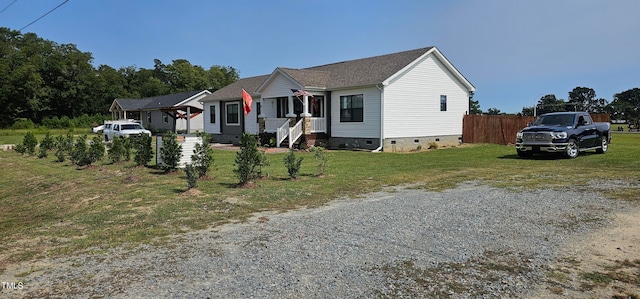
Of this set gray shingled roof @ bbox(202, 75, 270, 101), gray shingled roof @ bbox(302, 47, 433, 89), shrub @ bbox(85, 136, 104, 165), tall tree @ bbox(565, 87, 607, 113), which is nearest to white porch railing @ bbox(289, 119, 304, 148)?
gray shingled roof @ bbox(302, 47, 433, 89)

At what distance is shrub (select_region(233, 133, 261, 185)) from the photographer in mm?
10703

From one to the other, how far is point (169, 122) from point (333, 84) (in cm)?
2984

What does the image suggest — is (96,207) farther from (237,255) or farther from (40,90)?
(40,90)

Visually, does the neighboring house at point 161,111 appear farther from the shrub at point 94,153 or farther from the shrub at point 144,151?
the shrub at point 144,151

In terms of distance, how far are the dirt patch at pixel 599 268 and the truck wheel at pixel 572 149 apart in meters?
11.8

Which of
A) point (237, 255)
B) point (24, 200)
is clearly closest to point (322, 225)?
point (237, 255)

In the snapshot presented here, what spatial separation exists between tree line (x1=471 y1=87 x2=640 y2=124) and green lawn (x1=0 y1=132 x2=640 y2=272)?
204 feet

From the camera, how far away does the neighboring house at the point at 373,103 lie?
22031mm

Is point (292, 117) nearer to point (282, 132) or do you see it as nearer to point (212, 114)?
point (282, 132)

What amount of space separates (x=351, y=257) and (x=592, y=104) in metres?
110

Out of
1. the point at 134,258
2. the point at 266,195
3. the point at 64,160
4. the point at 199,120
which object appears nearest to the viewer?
the point at 134,258

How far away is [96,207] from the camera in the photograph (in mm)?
8883

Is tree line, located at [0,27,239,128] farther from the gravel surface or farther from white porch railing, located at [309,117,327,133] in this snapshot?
the gravel surface

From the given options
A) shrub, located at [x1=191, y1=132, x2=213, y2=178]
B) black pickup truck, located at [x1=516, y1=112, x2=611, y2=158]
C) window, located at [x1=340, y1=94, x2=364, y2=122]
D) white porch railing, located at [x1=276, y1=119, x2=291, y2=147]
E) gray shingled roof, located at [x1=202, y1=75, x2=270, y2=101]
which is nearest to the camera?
shrub, located at [x1=191, y1=132, x2=213, y2=178]
